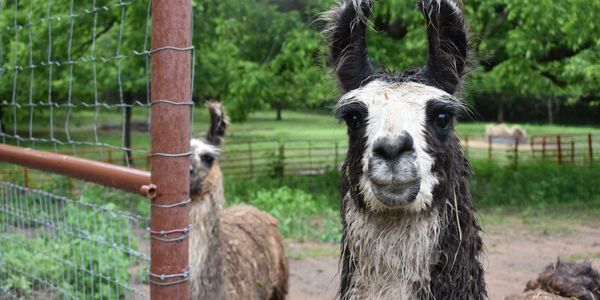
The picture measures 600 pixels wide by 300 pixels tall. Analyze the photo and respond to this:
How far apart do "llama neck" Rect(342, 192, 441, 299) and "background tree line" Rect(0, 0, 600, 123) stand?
6099 mm

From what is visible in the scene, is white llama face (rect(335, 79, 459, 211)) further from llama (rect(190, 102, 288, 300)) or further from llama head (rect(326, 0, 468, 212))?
llama (rect(190, 102, 288, 300))

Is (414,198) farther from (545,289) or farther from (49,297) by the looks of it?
(49,297)

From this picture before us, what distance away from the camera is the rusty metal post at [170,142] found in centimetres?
222

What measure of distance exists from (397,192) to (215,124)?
331cm

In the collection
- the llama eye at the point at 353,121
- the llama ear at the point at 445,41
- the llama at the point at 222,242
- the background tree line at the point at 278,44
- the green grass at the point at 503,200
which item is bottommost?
the green grass at the point at 503,200

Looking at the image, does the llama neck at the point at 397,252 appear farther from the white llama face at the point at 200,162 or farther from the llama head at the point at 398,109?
the white llama face at the point at 200,162

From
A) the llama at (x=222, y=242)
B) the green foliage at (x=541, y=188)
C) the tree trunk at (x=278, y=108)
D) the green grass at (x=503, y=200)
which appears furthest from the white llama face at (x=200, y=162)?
the tree trunk at (x=278, y=108)

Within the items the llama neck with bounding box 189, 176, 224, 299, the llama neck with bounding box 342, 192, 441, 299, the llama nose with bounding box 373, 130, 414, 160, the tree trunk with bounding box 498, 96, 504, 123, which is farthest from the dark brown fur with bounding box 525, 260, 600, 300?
the tree trunk with bounding box 498, 96, 504, 123

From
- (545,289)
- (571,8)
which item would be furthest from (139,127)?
(545,289)

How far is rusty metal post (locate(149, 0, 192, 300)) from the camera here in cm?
222

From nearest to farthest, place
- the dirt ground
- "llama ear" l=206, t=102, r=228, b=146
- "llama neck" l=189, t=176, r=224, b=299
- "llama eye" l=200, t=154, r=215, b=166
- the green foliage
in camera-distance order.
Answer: "llama neck" l=189, t=176, r=224, b=299 < "llama eye" l=200, t=154, r=215, b=166 < "llama ear" l=206, t=102, r=228, b=146 < the dirt ground < the green foliage

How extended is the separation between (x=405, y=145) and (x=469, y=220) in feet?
2.01

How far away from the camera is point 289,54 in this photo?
11.0 meters

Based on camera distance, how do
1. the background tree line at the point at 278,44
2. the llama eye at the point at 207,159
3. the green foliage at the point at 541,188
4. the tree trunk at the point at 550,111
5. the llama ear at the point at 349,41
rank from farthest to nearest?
1. the tree trunk at the point at 550,111
2. the green foliage at the point at 541,188
3. the background tree line at the point at 278,44
4. the llama eye at the point at 207,159
5. the llama ear at the point at 349,41
